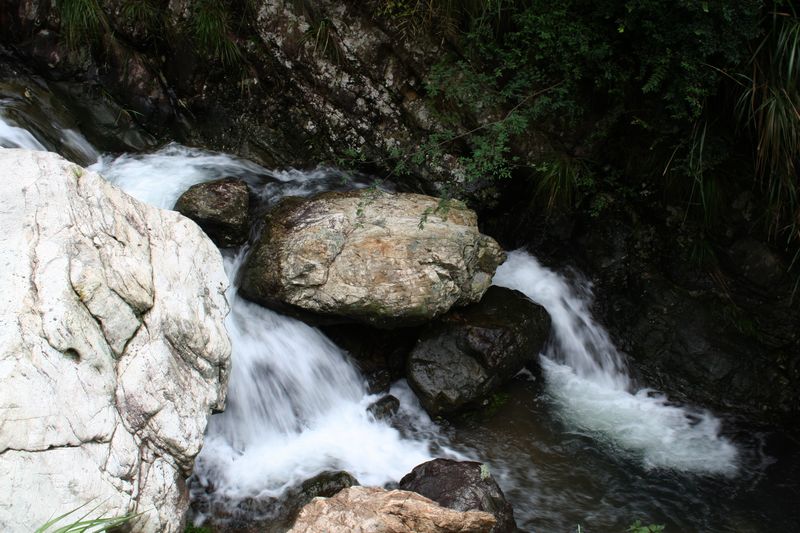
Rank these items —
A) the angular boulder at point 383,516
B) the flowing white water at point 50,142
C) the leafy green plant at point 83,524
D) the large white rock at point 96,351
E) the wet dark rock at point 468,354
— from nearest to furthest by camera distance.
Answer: the leafy green plant at point 83,524 → the large white rock at point 96,351 → the angular boulder at point 383,516 → the wet dark rock at point 468,354 → the flowing white water at point 50,142

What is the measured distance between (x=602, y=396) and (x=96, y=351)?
13.5 feet

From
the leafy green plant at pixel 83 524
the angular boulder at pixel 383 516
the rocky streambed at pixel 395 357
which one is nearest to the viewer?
the leafy green plant at pixel 83 524

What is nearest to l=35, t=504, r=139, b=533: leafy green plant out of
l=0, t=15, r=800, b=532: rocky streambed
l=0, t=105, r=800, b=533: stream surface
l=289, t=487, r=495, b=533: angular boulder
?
l=0, t=15, r=800, b=532: rocky streambed

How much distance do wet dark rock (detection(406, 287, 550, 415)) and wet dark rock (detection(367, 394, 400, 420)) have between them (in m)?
0.21

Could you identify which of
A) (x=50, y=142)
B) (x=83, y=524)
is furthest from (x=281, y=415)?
(x=50, y=142)

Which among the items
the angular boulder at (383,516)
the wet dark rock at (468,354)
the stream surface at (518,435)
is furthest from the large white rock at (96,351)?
the wet dark rock at (468,354)

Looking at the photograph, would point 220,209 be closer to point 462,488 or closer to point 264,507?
point 264,507

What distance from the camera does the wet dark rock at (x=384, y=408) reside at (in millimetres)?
4594

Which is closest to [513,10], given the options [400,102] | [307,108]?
[400,102]

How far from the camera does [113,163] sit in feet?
17.3

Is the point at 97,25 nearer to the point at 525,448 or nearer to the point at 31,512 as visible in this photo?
the point at 31,512

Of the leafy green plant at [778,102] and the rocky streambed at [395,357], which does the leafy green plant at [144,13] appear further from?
the leafy green plant at [778,102]

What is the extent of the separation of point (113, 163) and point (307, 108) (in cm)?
187

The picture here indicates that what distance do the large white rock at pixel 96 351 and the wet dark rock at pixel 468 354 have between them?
1.74 metres
